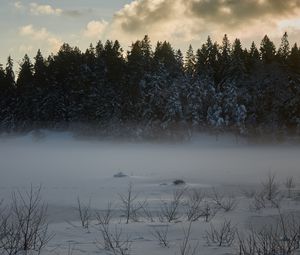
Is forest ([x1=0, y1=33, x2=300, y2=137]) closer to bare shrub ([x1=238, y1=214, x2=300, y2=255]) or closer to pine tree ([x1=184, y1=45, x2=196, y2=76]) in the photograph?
pine tree ([x1=184, y1=45, x2=196, y2=76])

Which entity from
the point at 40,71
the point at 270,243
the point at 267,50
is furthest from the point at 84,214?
the point at 40,71

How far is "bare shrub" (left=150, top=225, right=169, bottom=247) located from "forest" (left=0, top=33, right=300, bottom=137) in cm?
5047

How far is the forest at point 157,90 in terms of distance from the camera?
61.9 meters

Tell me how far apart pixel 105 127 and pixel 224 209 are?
54.0 metres

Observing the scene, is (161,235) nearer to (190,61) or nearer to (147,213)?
(147,213)

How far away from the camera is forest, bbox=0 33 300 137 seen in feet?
203

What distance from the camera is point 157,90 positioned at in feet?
210

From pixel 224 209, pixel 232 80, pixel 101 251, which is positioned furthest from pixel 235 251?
pixel 232 80

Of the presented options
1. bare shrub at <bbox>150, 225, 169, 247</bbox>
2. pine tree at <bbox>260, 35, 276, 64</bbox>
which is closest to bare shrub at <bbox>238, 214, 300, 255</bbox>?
bare shrub at <bbox>150, 225, 169, 247</bbox>

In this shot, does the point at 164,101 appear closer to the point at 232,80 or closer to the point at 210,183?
the point at 232,80

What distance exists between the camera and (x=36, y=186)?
22.5 metres

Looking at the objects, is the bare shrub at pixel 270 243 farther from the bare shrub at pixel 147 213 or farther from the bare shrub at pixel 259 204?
the bare shrub at pixel 147 213

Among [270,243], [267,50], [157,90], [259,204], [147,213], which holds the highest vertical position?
[267,50]

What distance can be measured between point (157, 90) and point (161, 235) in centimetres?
5439
